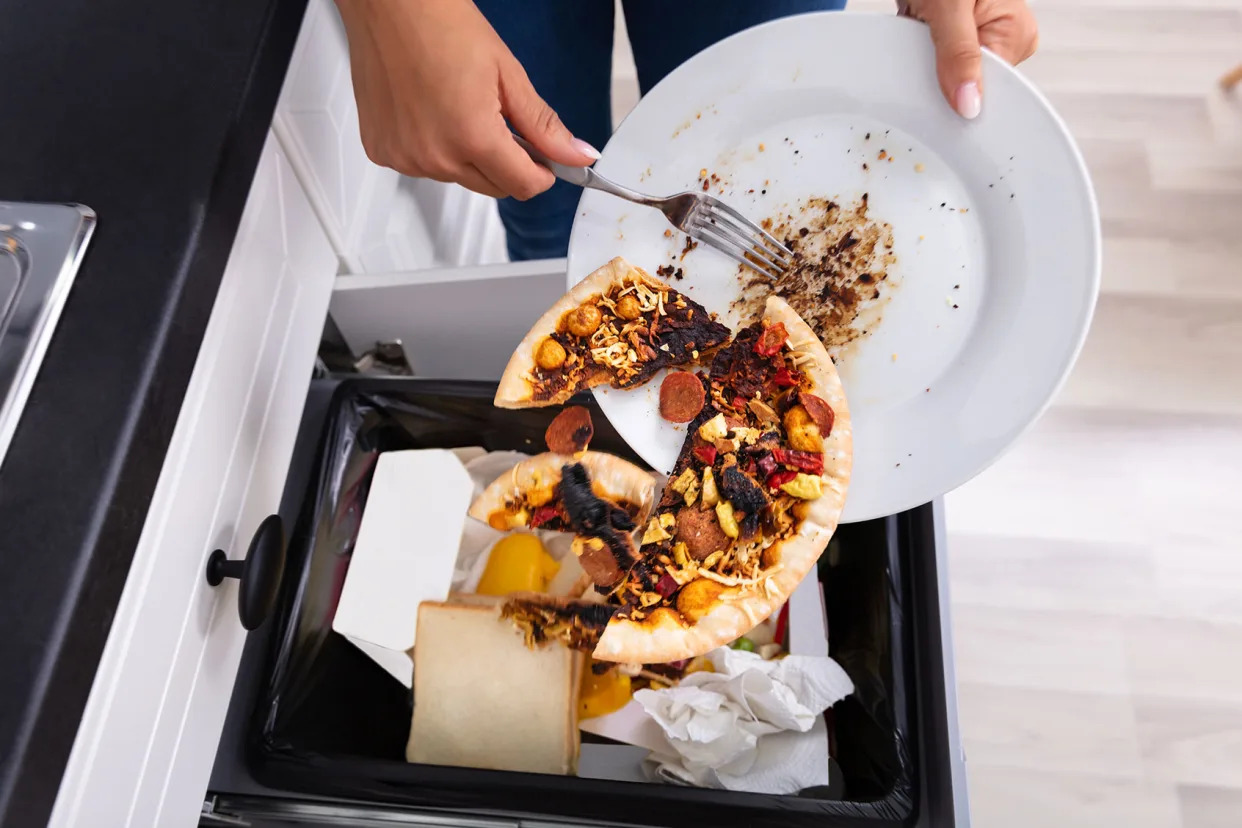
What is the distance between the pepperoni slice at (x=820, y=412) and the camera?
0.59m

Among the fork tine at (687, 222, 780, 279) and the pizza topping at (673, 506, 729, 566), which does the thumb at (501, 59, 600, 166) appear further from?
the pizza topping at (673, 506, 729, 566)

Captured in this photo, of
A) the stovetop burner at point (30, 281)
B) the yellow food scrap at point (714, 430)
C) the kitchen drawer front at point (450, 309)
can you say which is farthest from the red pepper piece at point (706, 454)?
the stovetop burner at point (30, 281)

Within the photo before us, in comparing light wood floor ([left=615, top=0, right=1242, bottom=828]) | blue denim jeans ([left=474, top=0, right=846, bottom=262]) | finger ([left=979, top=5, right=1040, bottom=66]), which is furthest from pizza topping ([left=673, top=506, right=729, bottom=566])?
light wood floor ([left=615, top=0, right=1242, bottom=828])

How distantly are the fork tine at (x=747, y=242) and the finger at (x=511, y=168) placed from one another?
0.15 m

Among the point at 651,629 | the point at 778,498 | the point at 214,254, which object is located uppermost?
the point at 214,254

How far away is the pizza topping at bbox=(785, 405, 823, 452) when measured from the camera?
0.59 metres

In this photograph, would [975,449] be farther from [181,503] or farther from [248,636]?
[248,636]

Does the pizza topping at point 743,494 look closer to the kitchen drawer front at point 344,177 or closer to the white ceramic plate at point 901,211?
the white ceramic plate at point 901,211

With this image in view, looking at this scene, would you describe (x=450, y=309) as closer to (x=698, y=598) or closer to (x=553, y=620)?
(x=553, y=620)

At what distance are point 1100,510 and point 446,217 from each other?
120 centimetres

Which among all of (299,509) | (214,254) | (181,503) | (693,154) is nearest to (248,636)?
(299,509)

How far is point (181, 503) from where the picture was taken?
1.93 feet

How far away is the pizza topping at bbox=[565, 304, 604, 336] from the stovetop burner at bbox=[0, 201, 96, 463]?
344 mm

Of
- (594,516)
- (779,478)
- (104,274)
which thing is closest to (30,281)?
(104,274)
